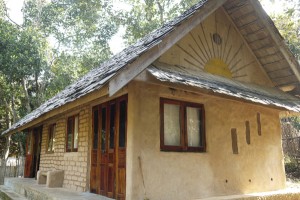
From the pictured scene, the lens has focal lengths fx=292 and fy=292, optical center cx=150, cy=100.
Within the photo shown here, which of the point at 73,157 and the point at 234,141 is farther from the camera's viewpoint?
the point at 73,157

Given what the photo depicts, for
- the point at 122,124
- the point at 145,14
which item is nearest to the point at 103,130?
the point at 122,124

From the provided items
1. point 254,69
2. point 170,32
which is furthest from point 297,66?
point 170,32

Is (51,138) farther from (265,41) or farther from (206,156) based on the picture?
(265,41)

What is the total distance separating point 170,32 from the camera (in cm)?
553

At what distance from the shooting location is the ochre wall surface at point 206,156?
18.2 feet

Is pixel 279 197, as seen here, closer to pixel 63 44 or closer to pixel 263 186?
pixel 263 186

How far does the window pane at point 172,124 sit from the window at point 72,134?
10.7 feet

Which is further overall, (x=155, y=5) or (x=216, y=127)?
(x=155, y=5)

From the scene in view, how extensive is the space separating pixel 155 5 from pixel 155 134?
1924cm

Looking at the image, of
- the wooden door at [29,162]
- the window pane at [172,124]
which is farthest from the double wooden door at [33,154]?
the window pane at [172,124]

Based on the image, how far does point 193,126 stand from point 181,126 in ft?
1.39

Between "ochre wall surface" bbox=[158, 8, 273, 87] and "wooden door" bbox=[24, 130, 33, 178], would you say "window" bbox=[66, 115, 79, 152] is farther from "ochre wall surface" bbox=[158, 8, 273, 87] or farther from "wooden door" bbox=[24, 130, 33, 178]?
"wooden door" bbox=[24, 130, 33, 178]

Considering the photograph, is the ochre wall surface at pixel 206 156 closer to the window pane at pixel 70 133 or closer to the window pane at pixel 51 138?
the window pane at pixel 70 133

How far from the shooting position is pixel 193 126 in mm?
6617
